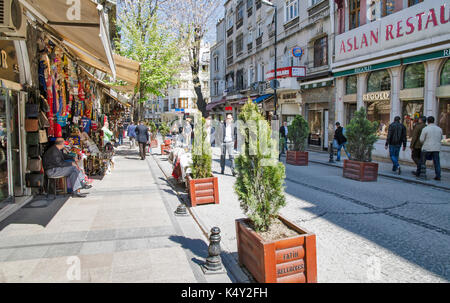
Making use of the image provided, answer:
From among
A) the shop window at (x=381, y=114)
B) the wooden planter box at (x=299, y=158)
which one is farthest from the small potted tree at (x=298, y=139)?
the shop window at (x=381, y=114)

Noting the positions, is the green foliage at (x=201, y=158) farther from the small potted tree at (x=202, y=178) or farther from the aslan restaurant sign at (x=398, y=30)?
the aslan restaurant sign at (x=398, y=30)

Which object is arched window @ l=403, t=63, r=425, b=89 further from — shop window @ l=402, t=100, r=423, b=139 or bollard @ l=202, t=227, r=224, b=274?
bollard @ l=202, t=227, r=224, b=274

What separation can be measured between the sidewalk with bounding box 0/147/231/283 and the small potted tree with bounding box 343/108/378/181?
217 inches

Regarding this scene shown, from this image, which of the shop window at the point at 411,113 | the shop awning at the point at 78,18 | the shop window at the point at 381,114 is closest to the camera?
the shop awning at the point at 78,18

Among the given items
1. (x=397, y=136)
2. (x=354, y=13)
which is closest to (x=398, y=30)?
(x=354, y=13)

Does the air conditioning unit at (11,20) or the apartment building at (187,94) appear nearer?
the air conditioning unit at (11,20)

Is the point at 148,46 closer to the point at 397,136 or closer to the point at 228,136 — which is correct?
the point at 228,136

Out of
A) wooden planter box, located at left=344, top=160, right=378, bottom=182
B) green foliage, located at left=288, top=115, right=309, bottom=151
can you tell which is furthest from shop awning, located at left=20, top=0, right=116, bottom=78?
green foliage, located at left=288, top=115, right=309, bottom=151

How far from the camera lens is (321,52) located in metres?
19.6

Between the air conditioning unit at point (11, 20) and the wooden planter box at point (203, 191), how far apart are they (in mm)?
3938

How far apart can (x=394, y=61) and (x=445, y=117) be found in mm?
3278

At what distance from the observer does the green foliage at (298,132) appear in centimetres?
1288
